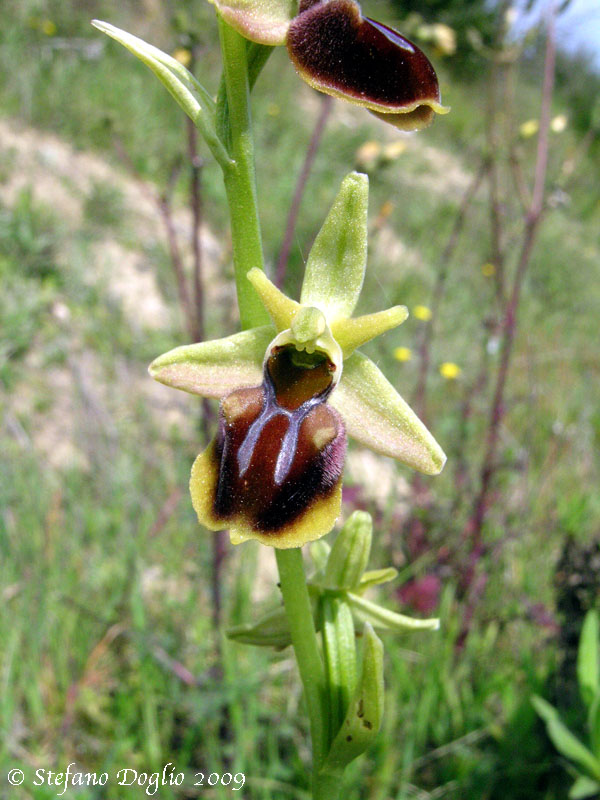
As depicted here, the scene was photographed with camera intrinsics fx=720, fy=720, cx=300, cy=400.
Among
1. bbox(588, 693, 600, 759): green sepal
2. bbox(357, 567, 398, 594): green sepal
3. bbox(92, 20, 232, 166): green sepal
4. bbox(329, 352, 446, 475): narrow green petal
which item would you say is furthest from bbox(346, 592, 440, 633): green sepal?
bbox(92, 20, 232, 166): green sepal

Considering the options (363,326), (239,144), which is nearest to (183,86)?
(239,144)

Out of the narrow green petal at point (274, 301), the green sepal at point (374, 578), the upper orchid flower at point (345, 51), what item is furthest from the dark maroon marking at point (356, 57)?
the green sepal at point (374, 578)

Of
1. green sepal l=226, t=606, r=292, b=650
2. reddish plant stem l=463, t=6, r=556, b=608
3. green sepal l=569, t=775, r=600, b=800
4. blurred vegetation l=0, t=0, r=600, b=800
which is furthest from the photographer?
reddish plant stem l=463, t=6, r=556, b=608

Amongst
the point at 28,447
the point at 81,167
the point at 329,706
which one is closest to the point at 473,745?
the point at 329,706

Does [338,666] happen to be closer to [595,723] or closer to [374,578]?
[374,578]

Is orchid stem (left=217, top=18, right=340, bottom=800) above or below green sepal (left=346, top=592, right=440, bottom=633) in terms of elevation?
above

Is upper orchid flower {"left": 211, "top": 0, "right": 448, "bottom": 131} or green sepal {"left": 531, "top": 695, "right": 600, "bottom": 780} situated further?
green sepal {"left": 531, "top": 695, "right": 600, "bottom": 780}

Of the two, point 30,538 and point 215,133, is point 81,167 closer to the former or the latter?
point 30,538

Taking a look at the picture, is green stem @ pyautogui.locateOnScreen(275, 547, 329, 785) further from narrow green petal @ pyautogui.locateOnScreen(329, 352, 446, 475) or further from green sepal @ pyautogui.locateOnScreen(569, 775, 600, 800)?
green sepal @ pyautogui.locateOnScreen(569, 775, 600, 800)

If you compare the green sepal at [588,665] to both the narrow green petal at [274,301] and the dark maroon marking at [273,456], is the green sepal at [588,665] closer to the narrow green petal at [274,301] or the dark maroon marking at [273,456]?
the dark maroon marking at [273,456]
